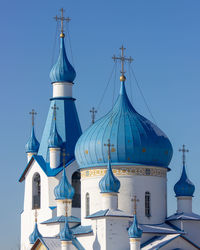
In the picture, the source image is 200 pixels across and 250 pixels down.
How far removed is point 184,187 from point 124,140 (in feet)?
9.93

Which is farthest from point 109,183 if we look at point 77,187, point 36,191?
point 36,191

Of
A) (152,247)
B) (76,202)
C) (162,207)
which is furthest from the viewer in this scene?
(76,202)

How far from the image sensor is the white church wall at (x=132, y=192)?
33219 mm

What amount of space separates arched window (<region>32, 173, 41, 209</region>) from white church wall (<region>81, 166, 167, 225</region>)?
299 cm

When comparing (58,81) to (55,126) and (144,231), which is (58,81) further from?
(144,231)

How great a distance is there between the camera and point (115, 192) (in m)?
32.2

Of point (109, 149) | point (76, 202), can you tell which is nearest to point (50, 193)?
point (76, 202)

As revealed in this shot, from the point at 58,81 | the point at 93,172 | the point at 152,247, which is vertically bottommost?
the point at 152,247

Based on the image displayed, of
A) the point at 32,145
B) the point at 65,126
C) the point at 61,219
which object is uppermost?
the point at 65,126

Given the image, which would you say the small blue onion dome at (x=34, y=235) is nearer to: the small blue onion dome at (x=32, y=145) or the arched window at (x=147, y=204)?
the arched window at (x=147, y=204)

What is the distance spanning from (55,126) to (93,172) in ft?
10.4

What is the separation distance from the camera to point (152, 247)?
31.8 m

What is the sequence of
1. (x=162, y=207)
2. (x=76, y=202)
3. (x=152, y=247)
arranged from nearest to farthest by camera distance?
(x=152, y=247) < (x=162, y=207) < (x=76, y=202)

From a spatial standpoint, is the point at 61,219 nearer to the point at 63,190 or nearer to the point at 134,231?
the point at 63,190
